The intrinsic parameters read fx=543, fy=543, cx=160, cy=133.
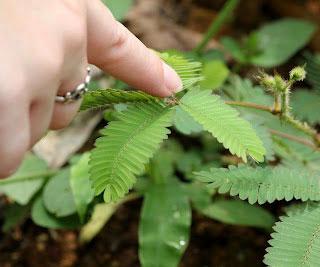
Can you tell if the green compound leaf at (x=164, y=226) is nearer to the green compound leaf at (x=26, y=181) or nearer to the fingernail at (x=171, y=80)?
the green compound leaf at (x=26, y=181)

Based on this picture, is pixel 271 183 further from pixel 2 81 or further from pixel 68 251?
pixel 68 251

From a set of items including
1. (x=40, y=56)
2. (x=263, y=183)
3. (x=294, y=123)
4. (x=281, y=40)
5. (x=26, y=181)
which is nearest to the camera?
(x=40, y=56)

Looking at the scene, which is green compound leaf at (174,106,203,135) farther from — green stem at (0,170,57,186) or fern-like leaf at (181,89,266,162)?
green stem at (0,170,57,186)

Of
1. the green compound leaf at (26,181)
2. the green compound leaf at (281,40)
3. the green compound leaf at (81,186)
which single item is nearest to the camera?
the green compound leaf at (81,186)

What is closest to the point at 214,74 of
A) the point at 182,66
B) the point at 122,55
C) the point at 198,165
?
the point at 198,165

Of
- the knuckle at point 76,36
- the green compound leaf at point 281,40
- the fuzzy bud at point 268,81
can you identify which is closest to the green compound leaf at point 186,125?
the fuzzy bud at point 268,81

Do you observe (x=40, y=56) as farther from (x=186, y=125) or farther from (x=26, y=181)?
(x=26, y=181)

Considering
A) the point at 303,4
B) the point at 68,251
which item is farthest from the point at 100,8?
the point at 303,4
